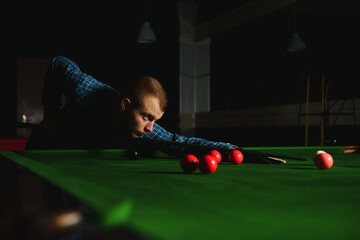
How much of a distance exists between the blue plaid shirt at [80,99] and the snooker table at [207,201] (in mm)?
1364

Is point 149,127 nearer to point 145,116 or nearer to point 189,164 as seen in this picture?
point 145,116

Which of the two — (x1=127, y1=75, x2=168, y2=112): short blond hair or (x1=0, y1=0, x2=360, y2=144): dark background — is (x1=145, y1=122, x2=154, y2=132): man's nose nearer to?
(x1=127, y1=75, x2=168, y2=112): short blond hair

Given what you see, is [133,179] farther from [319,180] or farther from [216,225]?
[216,225]

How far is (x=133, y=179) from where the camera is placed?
187 cm

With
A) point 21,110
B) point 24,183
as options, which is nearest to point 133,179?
point 24,183

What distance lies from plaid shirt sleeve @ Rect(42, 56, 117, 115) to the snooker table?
139 cm

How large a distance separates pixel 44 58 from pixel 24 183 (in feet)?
29.1

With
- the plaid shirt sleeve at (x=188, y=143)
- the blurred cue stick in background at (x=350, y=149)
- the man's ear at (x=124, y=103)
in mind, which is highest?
the man's ear at (x=124, y=103)

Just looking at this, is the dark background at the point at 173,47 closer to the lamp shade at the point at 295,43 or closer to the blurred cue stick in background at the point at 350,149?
the lamp shade at the point at 295,43

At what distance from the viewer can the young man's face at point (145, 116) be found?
3.35 meters

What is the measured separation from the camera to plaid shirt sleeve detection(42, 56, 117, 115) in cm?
369

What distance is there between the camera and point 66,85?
3.78m

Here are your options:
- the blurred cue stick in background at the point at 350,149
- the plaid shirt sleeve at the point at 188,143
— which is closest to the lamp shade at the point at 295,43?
the blurred cue stick in background at the point at 350,149

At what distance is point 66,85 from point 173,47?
754cm
